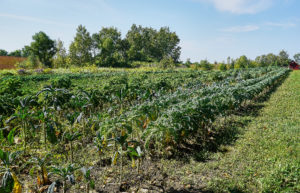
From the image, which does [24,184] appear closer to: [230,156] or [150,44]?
[230,156]

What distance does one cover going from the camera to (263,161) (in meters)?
3.70

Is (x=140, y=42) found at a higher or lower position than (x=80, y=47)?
higher

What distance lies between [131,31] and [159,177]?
69706 mm

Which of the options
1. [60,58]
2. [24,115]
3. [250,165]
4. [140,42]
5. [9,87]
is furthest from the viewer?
[140,42]

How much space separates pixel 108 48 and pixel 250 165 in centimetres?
4871

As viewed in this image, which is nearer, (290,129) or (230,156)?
(230,156)

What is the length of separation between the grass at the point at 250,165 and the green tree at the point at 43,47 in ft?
148

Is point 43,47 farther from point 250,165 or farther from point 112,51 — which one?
point 250,165

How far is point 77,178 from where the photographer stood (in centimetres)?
303

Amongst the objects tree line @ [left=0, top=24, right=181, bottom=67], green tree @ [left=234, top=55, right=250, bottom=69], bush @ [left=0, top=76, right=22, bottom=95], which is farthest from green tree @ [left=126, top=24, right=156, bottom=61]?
bush @ [left=0, top=76, right=22, bottom=95]

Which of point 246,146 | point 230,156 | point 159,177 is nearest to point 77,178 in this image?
point 159,177

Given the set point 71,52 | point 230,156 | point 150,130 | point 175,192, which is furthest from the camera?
point 71,52

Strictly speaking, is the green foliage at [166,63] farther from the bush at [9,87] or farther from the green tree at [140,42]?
the bush at [9,87]

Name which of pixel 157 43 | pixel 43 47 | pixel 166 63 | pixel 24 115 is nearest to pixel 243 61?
pixel 166 63
